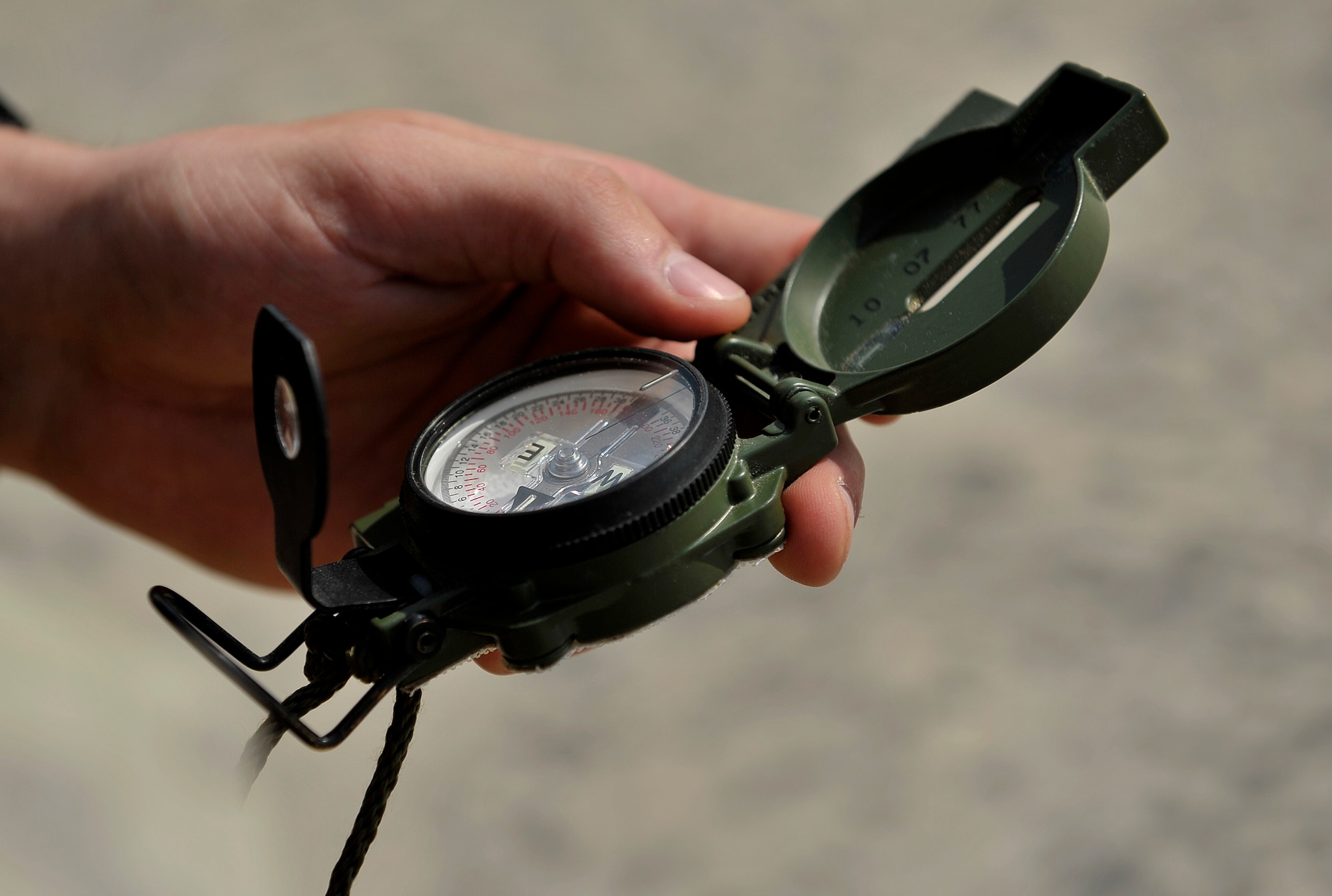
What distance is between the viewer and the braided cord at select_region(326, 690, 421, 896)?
102cm

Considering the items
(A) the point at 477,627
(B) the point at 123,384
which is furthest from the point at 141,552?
(A) the point at 477,627

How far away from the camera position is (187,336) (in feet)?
5.29

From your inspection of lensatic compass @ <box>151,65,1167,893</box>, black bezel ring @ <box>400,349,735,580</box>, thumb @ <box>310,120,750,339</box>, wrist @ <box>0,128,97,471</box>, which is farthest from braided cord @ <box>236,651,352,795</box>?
wrist @ <box>0,128,97,471</box>

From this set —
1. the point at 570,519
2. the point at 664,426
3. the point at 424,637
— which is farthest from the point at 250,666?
the point at 664,426

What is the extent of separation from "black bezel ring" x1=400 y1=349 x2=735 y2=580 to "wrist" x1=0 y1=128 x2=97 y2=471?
0.93 metres

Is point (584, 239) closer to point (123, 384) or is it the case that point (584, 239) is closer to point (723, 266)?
point (723, 266)

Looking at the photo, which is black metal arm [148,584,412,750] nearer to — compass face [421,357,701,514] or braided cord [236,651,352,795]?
braided cord [236,651,352,795]

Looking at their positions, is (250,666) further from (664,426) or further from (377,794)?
(664,426)

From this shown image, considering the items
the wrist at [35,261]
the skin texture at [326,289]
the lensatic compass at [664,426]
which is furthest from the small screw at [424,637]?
the wrist at [35,261]

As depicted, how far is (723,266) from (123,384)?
1.01m

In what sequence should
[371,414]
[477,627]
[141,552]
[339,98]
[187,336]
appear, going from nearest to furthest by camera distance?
[477,627] → [187,336] → [371,414] → [141,552] → [339,98]

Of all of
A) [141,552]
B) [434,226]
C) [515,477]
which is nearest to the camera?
[515,477]

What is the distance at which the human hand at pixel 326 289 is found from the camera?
1.40 m

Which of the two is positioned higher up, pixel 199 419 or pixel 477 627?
pixel 477 627
